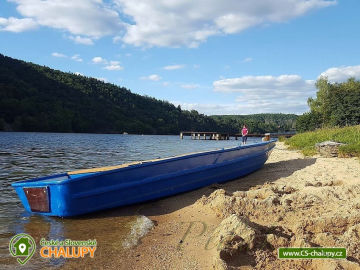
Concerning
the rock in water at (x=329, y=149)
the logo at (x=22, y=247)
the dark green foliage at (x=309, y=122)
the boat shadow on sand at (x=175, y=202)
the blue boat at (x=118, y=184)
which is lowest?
the logo at (x=22, y=247)

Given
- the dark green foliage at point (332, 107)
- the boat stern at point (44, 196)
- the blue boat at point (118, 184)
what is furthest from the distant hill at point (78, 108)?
the blue boat at point (118, 184)

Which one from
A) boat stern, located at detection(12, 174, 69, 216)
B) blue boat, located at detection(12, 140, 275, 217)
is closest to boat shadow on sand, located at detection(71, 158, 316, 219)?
blue boat, located at detection(12, 140, 275, 217)

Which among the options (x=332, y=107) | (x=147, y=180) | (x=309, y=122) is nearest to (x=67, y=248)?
(x=147, y=180)

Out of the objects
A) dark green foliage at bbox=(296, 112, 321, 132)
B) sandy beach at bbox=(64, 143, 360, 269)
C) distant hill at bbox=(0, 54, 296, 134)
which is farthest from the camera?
distant hill at bbox=(0, 54, 296, 134)

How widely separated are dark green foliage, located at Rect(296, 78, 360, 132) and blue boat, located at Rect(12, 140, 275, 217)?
111 feet

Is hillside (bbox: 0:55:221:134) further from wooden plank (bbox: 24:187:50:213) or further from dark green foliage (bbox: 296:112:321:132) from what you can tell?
wooden plank (bbox: 24:187:50:213)

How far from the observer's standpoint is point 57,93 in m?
114

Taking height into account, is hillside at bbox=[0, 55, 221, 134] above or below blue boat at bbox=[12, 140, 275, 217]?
above

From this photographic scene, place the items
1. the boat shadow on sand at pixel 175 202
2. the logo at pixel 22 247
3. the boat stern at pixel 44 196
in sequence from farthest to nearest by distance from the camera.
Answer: the boat shadow on sand at pixel 175 202 → the boat stern at pixel 44 196 → the logo at pixel 22 247

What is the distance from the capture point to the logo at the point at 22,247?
4.36 meters

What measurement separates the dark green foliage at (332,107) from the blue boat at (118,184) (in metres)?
33.7

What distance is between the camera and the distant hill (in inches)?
3497

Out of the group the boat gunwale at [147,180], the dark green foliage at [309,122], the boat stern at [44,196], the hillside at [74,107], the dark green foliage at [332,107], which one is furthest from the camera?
the hillside at [74,107]

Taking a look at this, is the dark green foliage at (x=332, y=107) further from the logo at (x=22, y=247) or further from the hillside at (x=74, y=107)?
the hillside at (x=74, y=107)
